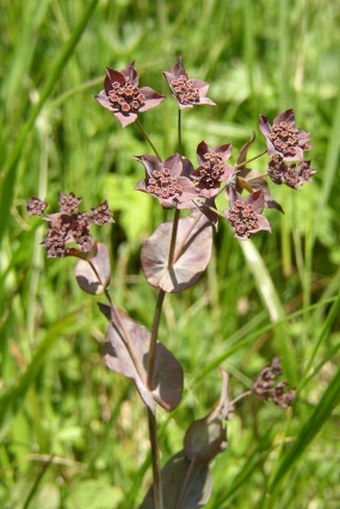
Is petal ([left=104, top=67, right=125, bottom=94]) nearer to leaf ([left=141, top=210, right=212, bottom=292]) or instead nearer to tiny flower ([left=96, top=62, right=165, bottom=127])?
tiny flower ([left=96, top=62, right=165, bottom=127])

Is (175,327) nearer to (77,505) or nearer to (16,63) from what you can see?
(77,505)

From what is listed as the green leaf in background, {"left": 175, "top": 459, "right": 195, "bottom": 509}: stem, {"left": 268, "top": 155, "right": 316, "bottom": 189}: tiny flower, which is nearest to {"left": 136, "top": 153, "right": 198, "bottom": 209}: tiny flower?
{"left": 268, "top": 155, "right": 316, "bottom": 189}: tiny flower

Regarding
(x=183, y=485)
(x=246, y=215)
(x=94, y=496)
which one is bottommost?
(x=94, y=496)

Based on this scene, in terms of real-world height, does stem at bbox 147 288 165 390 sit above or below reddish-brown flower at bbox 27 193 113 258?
below

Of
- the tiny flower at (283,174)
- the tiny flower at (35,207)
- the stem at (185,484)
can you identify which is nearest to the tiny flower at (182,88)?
the tiny flower at (283,174)

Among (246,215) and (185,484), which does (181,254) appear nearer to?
(246,215)

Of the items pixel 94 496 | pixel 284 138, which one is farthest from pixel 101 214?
pixel 94 496
